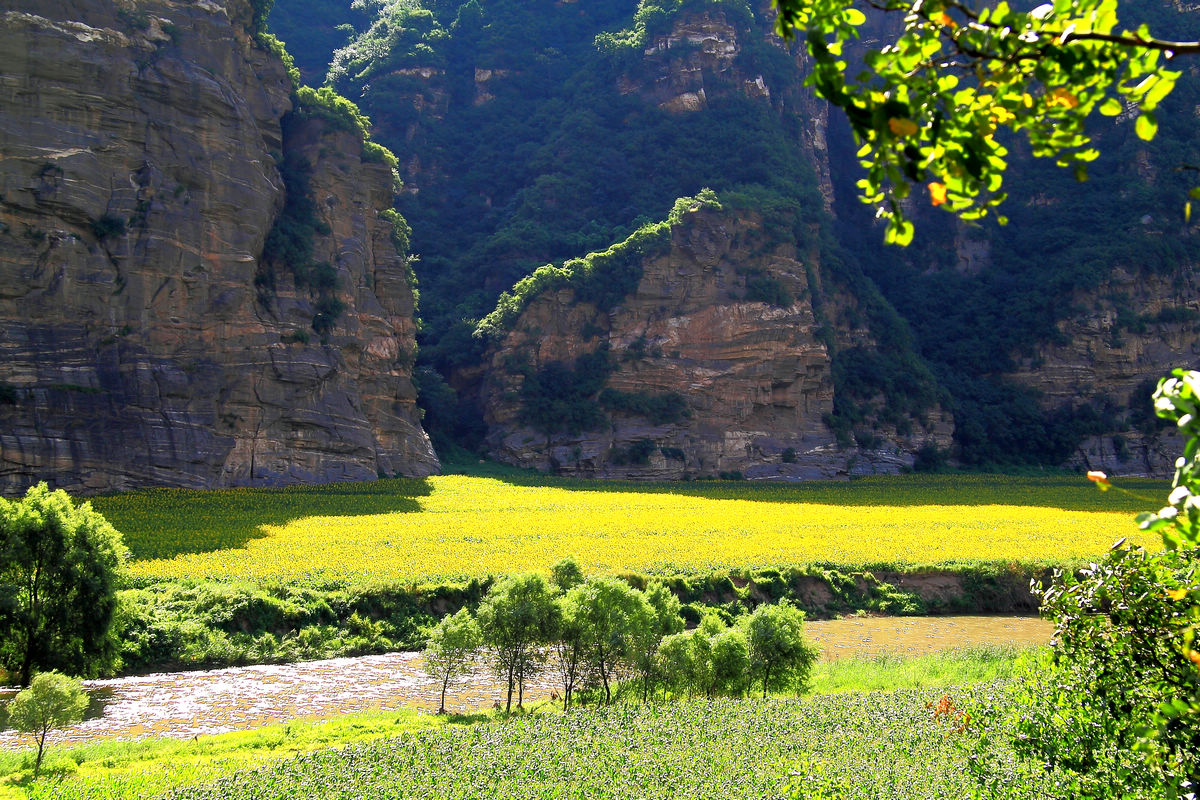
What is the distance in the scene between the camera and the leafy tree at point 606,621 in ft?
58.5

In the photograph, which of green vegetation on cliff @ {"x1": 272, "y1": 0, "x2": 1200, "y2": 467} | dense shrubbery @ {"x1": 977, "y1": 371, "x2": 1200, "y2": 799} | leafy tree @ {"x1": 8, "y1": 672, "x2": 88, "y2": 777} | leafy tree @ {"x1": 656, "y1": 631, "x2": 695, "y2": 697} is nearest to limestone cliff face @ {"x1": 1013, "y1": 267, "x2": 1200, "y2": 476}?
green vegetation on cliff @ {"x1": 272, "y1": 0, "x2": 1200, "y2": 467}

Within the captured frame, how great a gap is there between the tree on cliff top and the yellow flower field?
25.8 m

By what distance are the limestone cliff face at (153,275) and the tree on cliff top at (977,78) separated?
43060mm

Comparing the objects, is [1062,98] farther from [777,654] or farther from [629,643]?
[777,654]

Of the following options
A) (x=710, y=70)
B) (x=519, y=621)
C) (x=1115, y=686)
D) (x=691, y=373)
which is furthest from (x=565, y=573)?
(x=710, y=70)

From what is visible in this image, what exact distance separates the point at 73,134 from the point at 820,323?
60.3 metres

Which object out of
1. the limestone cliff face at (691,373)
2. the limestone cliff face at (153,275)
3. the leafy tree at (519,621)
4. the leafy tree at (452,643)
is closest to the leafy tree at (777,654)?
the leafy tree at (519,621)

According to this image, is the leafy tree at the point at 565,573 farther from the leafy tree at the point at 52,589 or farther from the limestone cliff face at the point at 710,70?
the limestone cliff face at the point at 710,70

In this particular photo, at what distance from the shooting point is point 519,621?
18031 mm

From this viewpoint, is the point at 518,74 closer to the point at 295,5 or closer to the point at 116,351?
the point at 295,5

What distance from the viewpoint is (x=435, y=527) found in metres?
38.8

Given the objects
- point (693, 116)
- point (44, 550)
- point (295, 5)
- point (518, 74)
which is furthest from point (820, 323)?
point (295, 5)

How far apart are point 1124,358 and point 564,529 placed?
223 ft

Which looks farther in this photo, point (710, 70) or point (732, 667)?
point (710, 70)
